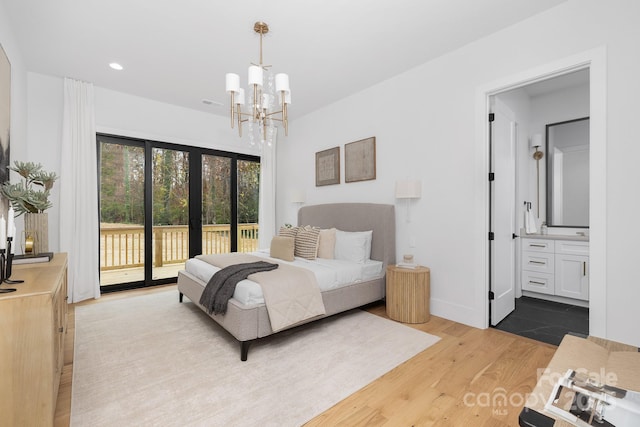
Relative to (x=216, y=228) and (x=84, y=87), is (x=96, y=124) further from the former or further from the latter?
(x=216, y=228)

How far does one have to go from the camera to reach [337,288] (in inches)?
121

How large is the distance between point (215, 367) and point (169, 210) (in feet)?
10.5

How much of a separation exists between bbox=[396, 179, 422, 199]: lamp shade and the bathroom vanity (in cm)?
189

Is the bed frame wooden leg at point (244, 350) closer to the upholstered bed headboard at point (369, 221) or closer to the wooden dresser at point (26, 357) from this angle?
the wooden dresser at point (26, 357)

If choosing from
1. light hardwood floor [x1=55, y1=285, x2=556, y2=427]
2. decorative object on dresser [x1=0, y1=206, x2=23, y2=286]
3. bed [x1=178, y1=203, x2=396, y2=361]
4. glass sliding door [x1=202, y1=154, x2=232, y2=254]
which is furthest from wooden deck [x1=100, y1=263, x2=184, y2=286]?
decorative object on dresser [x1=0, y1=206, x2=23, y2=286]

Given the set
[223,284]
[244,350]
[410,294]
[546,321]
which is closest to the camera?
[244,350]

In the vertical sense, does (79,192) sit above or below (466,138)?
below

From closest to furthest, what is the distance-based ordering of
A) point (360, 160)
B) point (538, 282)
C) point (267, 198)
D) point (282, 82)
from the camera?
point (282, 82) → point (538, 282) → point (360, 160) → point (267, 198)

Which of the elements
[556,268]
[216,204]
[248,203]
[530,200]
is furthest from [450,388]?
[248,203]

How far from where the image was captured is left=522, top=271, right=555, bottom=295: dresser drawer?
12.5ft

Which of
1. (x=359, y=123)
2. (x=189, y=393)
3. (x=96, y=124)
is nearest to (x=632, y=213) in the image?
(x=359, y=123)

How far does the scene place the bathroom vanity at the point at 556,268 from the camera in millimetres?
3583

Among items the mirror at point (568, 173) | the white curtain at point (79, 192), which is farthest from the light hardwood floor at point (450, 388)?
the mirror at point (568, 173)

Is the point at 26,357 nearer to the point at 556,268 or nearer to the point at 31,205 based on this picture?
the point at 31,205
